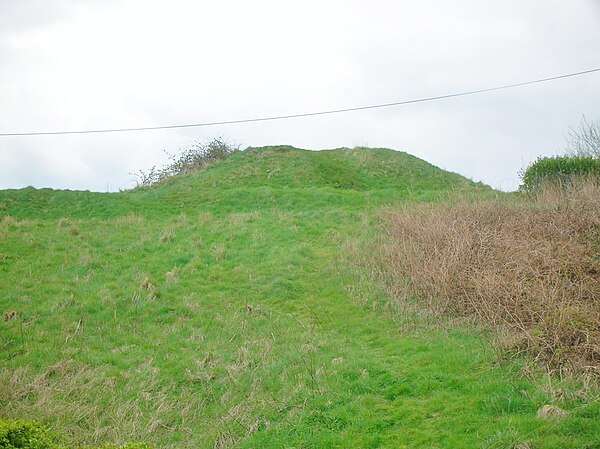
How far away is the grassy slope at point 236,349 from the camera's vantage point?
687 cm

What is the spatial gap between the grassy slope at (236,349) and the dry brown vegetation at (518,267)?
714mm

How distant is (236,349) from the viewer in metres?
10.0

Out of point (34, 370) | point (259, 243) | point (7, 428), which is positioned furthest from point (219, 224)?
point (7, 428)

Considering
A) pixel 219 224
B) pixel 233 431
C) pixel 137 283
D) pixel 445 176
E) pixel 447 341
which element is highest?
pixel 445 176

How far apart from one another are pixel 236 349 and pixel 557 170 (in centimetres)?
1384

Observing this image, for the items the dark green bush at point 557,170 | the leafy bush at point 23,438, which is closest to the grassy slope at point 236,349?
the leafy bush at point 23,438

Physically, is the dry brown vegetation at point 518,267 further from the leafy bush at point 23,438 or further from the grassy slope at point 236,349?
the leafy bush at point 23,438

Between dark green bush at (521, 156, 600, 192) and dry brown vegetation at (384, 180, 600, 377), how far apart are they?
10.4 ft

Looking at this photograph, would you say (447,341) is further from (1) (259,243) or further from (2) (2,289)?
(2) (2,289)

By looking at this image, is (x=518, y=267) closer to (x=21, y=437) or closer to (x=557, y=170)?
(x=21, y=437)

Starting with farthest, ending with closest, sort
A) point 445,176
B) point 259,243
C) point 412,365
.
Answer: point 445,176
point 259,243
point 412,365

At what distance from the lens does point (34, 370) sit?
927 centimetres

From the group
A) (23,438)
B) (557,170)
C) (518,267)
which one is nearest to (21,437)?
(23,438)

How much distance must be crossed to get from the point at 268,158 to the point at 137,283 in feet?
54.8
